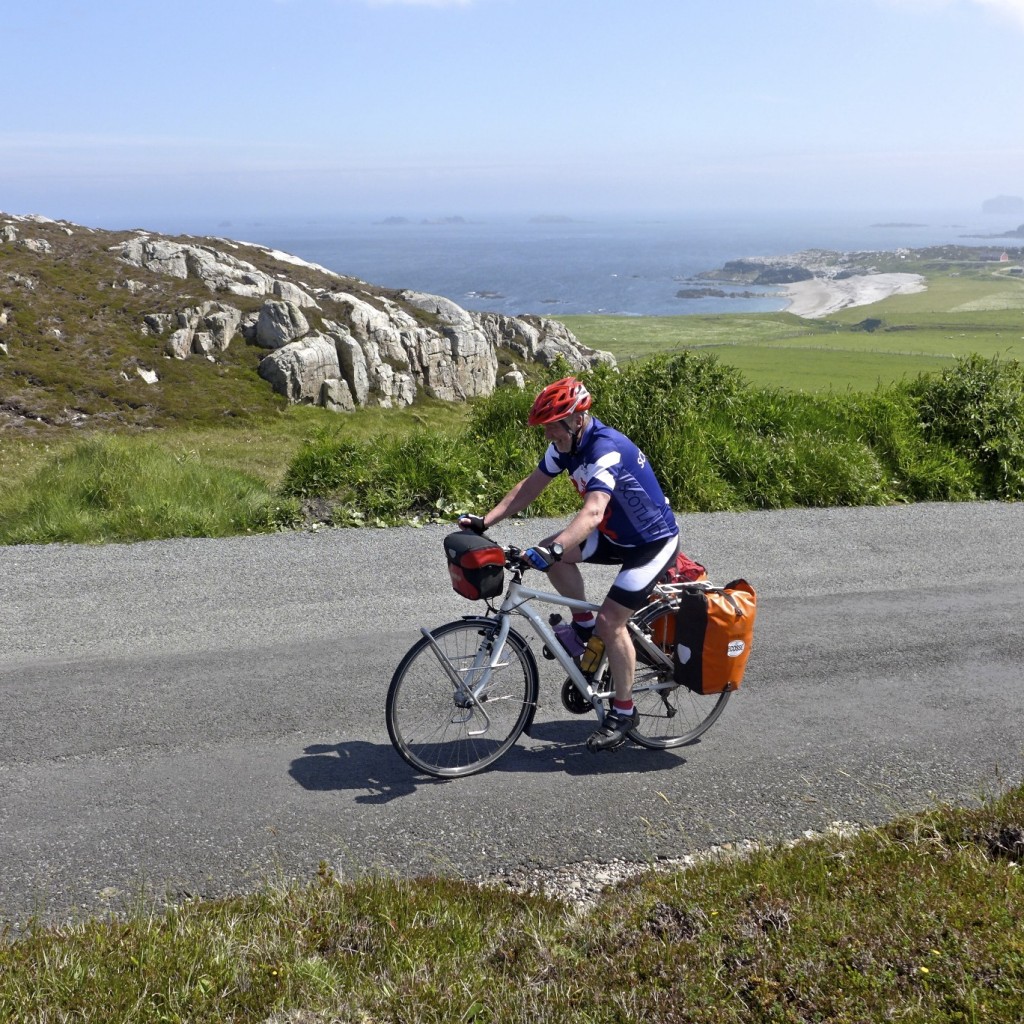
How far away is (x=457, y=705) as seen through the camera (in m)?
6.23

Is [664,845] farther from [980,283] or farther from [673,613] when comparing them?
[980,283]

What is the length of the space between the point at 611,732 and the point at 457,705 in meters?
1.09

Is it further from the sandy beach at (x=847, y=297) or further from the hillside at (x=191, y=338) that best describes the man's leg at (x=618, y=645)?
the sandy beach at (x=847, y=297)

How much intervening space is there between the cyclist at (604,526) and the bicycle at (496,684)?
163 millimetres

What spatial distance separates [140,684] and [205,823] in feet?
6.81

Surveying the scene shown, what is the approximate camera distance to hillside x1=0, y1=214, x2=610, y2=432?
140ft

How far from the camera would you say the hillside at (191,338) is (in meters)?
42.8

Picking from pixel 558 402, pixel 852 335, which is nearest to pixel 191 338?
pixel 558 402

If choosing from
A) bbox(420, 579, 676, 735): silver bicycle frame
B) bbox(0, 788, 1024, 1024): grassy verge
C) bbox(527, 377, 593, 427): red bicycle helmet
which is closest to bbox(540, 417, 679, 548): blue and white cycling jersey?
bbox(527, 377, 593, 427): red bicycle helmet

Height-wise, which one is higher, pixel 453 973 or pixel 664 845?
pixel 453 973

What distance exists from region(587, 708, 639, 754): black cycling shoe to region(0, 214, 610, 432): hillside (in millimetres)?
31849

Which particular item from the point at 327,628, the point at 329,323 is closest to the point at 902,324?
the point at 329,323

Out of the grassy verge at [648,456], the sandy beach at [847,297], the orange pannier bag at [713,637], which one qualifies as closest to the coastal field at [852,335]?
the sandy beach at [847,297]

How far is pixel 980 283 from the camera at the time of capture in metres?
172
